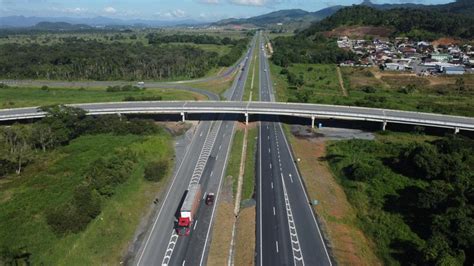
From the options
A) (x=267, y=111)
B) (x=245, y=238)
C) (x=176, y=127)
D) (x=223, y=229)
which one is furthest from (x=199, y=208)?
(x=267, y=111)

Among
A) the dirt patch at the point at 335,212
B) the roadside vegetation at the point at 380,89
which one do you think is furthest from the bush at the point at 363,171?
the roadside vegetation at the point at 380,89

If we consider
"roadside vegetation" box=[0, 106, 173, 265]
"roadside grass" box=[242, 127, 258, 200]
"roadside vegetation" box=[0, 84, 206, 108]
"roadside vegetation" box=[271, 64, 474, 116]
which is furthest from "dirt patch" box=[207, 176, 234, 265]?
"roadside vegetation" box=[0, 84, 206, 108]

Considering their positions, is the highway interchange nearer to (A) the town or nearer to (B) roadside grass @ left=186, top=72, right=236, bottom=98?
(B) roadside grass @ left=186, top=72, right=236, bottom=98

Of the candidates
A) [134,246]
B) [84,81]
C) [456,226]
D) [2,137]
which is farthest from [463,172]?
[84,81]

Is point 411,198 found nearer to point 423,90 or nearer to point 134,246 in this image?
point 134,246

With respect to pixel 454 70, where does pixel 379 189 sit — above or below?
below

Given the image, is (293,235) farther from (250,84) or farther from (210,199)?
(250,84)
